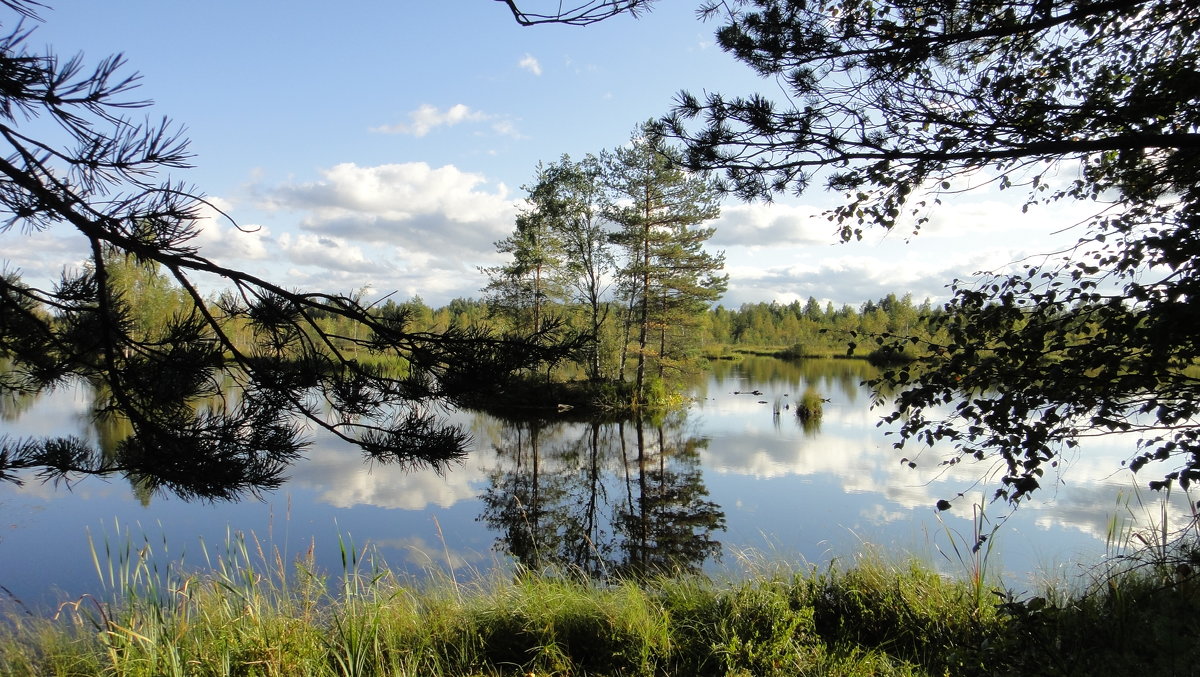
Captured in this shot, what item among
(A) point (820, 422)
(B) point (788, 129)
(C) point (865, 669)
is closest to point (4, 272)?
(B) point (788, 129)

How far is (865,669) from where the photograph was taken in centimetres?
311

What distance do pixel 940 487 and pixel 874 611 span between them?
6717mm

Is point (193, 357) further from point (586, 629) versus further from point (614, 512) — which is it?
point (614, 512)

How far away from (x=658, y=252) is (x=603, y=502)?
10.7 m

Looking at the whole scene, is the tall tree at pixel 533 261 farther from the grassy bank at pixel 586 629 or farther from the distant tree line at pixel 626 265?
the grassy bank at pixel 586 629

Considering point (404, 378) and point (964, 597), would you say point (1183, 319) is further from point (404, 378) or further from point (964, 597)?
point (964, 597)

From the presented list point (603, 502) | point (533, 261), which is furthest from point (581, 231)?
point (603, 502)

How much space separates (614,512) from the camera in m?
9.12

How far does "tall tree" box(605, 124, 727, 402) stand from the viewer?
18.8 meters

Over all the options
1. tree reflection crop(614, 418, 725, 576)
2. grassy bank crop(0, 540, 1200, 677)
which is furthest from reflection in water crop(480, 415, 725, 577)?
grassy bank crop(0, 540, 1200, 677)

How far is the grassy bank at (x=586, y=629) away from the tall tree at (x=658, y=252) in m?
15.0

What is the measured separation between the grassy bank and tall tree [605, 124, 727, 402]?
15038 mm

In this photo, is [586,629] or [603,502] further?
[603,502]

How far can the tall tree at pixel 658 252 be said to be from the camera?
18.8m
